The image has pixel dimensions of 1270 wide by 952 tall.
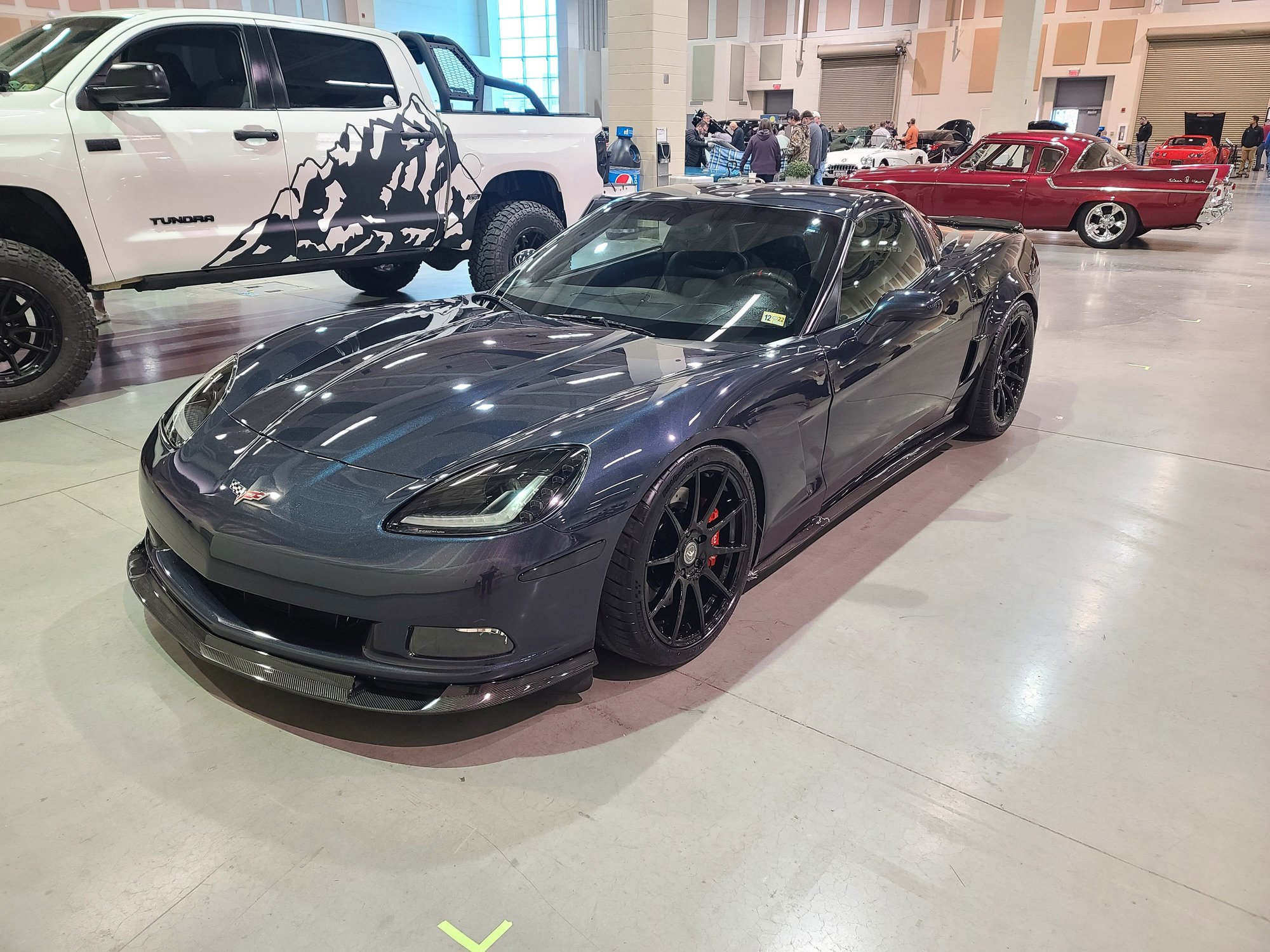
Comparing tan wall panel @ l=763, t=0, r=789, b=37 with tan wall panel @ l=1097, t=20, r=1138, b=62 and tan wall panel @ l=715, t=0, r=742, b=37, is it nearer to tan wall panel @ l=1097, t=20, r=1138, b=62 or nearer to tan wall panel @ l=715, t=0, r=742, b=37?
tan wall panel @ l=715, t=0, r=742, b=37

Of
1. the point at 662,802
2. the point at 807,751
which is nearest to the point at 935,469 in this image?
the point at 807,751

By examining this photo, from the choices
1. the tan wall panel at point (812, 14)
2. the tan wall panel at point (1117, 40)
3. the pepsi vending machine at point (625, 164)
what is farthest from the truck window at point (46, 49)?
the tan wall panel at point (812, 14)

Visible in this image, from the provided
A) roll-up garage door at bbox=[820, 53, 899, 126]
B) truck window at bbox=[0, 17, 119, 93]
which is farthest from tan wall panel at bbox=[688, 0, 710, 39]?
truck window at bbox=[0, 17, 119, 93]

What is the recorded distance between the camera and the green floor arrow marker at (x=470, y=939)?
5.40ft

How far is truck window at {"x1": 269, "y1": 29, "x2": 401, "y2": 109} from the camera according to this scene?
532 cm

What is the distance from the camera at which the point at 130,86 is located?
174 inches

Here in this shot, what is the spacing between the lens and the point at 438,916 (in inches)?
67.2

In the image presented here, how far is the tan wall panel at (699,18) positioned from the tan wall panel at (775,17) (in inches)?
99.6

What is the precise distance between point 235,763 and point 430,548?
725mm

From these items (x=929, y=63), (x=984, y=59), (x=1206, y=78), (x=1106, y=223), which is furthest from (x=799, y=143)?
(x=1206, y=78)

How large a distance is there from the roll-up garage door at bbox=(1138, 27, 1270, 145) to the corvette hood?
32306 millimetres

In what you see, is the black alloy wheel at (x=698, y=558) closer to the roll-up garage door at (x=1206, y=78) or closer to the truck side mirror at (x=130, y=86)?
the truck side mirror at (x=130, y=86)

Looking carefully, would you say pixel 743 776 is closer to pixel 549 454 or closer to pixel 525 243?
pixel 549 454

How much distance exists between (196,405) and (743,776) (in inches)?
74.1
